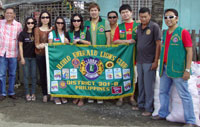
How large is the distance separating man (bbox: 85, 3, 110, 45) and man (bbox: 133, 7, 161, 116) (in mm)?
871

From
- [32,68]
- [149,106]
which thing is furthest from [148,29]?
[32,68]

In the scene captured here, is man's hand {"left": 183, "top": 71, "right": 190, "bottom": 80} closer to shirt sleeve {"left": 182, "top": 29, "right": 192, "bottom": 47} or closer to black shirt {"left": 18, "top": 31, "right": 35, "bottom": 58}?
shirt sleeve {"left": 182, "top": 29, "right": 192, "bottom": 47}

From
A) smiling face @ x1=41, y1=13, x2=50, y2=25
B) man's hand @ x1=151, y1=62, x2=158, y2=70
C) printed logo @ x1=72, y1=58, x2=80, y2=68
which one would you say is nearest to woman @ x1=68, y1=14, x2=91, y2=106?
printed logo @ x1=72, y1=58, x2=80, y2=68

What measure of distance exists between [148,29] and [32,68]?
2.87 m

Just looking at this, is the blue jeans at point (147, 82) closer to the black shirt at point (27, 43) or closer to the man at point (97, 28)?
the man at point (97, 28)

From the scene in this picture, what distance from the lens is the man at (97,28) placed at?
16.1ft

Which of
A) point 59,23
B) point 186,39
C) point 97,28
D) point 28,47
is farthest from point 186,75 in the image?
point 28,47

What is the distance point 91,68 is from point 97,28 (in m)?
0.94

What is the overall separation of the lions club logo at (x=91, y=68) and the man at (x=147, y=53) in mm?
964

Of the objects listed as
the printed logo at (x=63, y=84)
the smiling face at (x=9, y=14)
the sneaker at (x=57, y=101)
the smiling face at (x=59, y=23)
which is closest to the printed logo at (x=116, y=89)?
the printed logo at (x=63, y=84)

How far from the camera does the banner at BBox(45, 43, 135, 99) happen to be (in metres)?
4.89

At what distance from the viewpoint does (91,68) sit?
4.95m

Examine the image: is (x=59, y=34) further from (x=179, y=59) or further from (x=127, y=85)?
(x=179, y=59)

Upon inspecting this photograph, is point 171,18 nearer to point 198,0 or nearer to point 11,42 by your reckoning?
point 11,42
